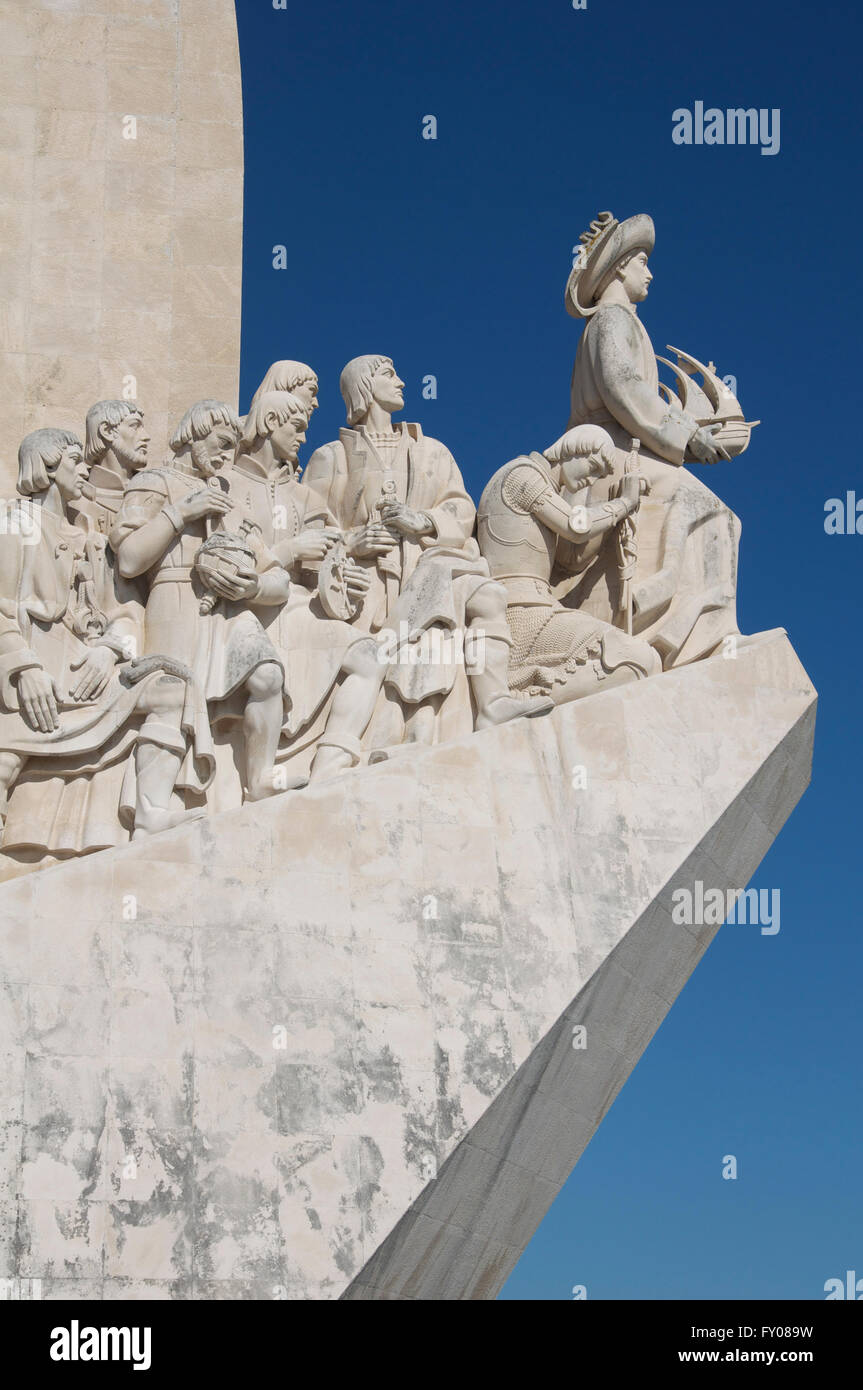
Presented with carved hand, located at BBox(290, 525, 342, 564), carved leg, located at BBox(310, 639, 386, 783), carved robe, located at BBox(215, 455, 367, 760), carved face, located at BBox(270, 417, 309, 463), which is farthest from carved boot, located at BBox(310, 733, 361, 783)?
carved face, located at BBox(270, 417, 309, 463)

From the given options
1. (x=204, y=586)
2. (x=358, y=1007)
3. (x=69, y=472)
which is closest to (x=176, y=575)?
(x=204, y=586)

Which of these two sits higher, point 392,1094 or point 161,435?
point 161,435

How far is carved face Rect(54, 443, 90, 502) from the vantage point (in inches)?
391

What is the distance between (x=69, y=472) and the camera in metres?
9.93

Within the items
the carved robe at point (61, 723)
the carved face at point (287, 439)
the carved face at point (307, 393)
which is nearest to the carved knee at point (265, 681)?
the carved robe at point (61, 723)

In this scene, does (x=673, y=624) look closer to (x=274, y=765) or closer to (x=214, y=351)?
(x=274, y=765)

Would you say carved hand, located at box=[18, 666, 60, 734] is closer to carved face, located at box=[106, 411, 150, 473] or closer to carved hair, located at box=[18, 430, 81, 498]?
carved hair, located at box=[18, 430, 81, 498]

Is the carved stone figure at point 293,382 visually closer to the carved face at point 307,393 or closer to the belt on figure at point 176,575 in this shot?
the carved face at point 307,393

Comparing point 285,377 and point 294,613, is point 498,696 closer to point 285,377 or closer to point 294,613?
point 294,613

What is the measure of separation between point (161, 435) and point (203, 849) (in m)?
3.18

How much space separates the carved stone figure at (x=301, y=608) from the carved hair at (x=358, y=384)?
0.48m

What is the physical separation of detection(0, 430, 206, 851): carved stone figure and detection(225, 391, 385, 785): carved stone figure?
574mm
